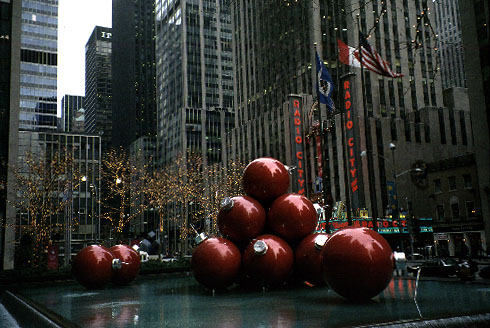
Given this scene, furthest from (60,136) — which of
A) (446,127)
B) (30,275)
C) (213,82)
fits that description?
(30,275)

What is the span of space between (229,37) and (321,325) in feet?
474

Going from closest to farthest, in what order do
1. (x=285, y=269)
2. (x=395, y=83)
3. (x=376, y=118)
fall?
(x=285, y=269) → (x=376, y=118) → (x=395, y=83)

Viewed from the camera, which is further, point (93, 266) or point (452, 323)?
point (93, 266)

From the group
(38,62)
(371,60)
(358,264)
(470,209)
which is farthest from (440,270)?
(38,62)

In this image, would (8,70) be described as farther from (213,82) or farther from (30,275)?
(213,82)

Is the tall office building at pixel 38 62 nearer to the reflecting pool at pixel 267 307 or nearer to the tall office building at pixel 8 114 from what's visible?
the tall office building at pixel 8 114

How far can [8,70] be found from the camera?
143 ft

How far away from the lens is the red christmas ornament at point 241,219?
566 inches

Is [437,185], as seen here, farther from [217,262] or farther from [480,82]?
[217,262]

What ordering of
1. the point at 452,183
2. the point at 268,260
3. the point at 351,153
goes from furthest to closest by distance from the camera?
1. the point at 351,153
2. the point at 452,183
3. the point at 268,260

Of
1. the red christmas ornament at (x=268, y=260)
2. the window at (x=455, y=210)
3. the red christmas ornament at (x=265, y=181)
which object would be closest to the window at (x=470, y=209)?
the window at (x=455, y=210)

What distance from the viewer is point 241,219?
14352 millimetres

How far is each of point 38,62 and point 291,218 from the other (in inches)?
4770

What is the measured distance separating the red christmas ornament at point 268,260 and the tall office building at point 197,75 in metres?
117
